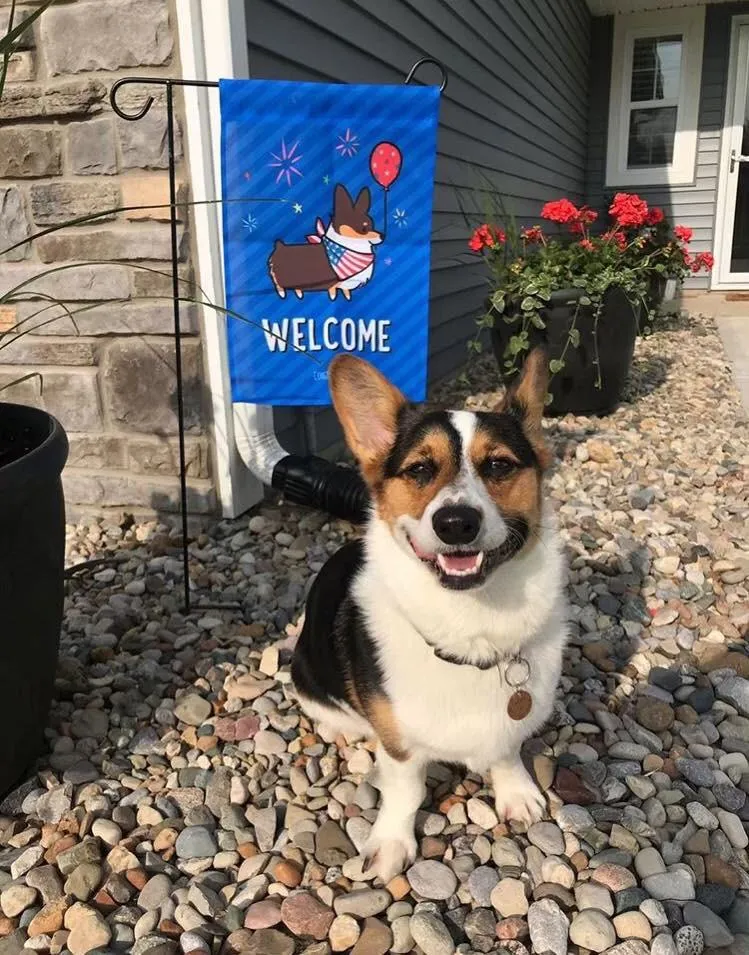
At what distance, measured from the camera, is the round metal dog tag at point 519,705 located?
6.00 feet

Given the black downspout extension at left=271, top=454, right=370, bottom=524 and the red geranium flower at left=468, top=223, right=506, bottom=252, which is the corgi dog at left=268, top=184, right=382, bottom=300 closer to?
the black downspout extension at left=271, top=454, right=370, bottom=524

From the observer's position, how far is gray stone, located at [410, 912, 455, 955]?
5.39 feet

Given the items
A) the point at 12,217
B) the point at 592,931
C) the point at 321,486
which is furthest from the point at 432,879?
the point at 12,217

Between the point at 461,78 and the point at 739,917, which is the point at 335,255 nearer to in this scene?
the point at 739,917

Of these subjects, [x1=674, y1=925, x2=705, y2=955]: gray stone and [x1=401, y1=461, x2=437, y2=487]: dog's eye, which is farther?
[x1=401, y1=461, x2=437, y2=487]: dog's eye

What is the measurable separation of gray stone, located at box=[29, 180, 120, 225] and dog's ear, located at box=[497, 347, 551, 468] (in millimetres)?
2133

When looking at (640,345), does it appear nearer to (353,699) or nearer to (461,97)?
(461,97)

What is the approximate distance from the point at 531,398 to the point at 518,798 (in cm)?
107

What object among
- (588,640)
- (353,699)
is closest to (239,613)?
(353,699)

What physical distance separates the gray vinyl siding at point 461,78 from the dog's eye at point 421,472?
Answer: 7.05ft

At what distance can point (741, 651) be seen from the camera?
8.98 ft

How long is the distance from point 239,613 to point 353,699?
1127 mm

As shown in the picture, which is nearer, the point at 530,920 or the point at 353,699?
the point at 530,920

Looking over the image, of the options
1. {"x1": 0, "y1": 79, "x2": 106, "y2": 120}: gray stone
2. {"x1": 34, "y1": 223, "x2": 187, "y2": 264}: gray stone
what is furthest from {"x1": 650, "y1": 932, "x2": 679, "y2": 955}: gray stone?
{"x1": 0, "y1": 79, "x2": 106, "y2": 120}: gray stone
